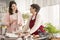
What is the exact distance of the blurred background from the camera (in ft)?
4.93

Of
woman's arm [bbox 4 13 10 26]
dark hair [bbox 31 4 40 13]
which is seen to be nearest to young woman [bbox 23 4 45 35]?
dark hair [bbox 31 4 40 13]

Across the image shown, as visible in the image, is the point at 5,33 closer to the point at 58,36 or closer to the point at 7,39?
the point at 7,39

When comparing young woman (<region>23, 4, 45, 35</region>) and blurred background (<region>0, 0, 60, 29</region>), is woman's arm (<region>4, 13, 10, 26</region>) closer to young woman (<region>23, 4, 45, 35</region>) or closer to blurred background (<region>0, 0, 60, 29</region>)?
blurred background (<region>0, 0, 60, 29</region>)

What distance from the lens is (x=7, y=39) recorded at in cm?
150

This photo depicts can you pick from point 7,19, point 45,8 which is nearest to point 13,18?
point 7,19

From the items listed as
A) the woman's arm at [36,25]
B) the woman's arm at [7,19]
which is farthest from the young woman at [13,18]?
the woman's arm at [36,25]

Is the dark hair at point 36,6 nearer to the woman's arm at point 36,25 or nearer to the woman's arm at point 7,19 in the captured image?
the woman's arm at point 36,25

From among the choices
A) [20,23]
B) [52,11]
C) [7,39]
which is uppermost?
[52,11]

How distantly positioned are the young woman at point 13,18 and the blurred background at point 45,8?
39 mm

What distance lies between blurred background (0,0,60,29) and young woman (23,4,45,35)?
0.12ft

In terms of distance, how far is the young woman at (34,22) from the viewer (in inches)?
A: 59.7

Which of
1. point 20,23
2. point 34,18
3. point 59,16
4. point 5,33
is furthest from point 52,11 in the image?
point 5,33

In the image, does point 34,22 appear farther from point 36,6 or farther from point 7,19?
point 7,19

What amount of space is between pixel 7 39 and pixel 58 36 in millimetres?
490
